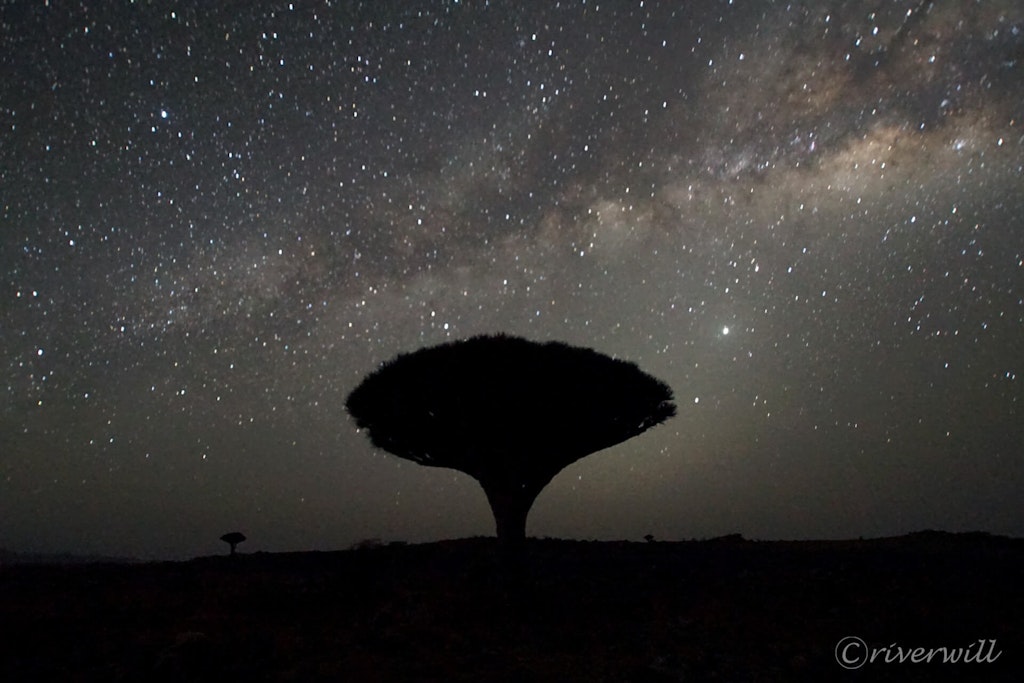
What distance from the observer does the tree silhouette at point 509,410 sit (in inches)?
612

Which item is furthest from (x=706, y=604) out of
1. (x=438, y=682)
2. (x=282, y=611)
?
(x=282, y=611)

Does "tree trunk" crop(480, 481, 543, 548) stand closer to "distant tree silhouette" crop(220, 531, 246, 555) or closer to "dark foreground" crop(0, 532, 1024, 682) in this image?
"dark foreground" crop(0, 532, 1024, 682)

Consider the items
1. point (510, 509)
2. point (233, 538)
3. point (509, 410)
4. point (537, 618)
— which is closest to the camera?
point (537, 618)

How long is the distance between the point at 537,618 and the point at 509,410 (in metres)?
4.50

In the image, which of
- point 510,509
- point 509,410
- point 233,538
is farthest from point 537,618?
point 233,538

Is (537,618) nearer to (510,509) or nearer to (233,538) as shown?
(510,509)

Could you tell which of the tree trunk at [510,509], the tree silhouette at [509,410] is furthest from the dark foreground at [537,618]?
the tree silhouette at [509,410]

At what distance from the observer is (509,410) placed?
15453mm

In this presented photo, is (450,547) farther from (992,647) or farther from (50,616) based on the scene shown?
(992,647)

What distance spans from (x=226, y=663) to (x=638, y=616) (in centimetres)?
763

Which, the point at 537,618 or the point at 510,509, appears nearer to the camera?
the point at 537,618

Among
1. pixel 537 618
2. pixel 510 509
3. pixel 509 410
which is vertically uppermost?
pixel 509 410

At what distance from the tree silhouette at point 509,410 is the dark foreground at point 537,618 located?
239 centimetres

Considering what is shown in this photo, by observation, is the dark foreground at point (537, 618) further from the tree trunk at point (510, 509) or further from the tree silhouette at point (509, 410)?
the tree silhouette at point (509, 410)
